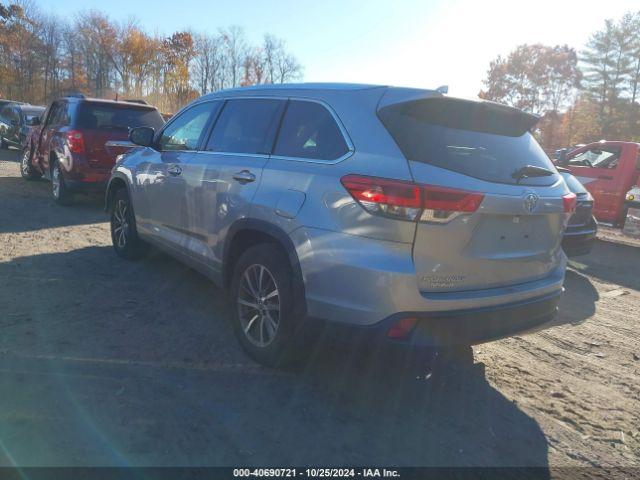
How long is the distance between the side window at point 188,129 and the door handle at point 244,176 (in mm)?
999

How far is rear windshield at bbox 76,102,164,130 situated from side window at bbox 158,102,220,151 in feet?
13.0

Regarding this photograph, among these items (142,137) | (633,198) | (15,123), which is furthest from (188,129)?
(15,123)

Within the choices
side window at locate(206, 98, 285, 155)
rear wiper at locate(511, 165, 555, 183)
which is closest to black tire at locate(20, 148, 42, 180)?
side window at locate(206, 98, 285, 155)

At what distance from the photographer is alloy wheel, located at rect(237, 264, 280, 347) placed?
3403 mm

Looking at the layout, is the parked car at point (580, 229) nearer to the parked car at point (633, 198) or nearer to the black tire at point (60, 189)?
the parked car at point (633, 198)

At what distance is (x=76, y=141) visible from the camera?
8.34 metres

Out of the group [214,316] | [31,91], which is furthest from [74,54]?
[214,316]

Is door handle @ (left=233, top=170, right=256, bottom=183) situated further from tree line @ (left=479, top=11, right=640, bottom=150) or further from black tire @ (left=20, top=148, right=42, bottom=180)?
tree line @ (left=479, top=11, right=640, bottom=150)

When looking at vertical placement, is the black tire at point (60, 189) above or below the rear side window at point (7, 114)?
below

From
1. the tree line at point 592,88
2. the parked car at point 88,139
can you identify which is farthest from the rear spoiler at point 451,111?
the tree line at point 592,88

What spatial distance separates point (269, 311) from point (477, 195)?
1565 mm

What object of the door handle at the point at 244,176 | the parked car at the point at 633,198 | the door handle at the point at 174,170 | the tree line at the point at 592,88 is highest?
the tree line at the point at 592,88

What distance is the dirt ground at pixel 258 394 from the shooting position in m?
2.67

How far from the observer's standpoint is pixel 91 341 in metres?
3.78
